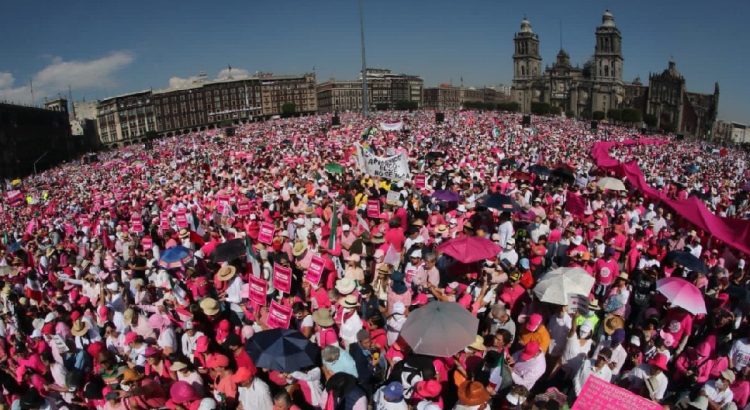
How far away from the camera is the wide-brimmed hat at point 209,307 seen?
577 cm

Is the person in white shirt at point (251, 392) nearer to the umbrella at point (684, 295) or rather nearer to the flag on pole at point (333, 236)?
the flag on pole at point (333, 236)

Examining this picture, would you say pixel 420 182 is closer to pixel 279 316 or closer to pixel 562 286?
pixel 562 286

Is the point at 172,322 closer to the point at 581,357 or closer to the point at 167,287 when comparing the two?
the point at 167,287

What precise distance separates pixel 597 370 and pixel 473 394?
4.27 feet

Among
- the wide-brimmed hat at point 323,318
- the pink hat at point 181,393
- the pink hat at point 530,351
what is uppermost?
the wide-brimmed hat at point 323,318

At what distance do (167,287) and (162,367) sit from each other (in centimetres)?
262

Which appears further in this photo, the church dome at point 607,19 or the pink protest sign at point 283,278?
the church dome at point 607,19

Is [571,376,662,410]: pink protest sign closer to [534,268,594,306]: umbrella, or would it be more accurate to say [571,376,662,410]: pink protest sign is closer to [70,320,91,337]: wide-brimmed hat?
[534,268,594,306]: umbrella

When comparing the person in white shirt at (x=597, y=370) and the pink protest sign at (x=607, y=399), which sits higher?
the pink protest sign at (x=607, y=399)

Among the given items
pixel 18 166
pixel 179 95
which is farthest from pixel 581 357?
pixel 179 95

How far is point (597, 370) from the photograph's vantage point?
406 centimetres

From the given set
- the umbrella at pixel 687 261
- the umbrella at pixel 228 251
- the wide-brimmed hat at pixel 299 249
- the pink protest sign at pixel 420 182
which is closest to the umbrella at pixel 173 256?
the umbrella at pixel 228 251

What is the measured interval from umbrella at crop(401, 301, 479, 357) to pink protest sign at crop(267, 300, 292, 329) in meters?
1.42

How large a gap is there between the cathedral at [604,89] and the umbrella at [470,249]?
96.9 m
